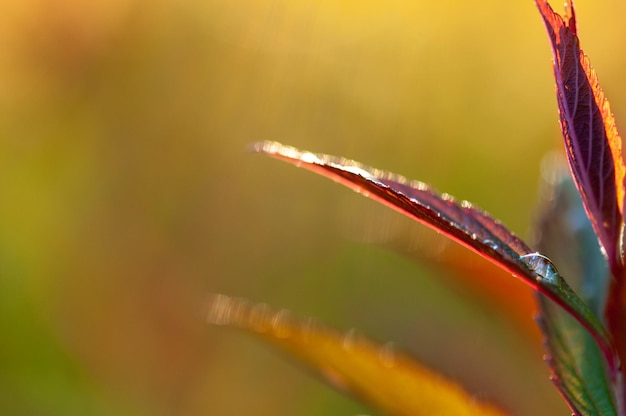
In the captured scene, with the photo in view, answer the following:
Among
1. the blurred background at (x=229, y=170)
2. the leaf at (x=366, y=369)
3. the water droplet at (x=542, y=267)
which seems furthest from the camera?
the blurred background at (x=229, y=170)

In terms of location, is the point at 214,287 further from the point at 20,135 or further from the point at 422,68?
the point at 422,68

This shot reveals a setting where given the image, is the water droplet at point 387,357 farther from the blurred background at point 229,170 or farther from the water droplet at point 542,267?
the blurred background at point 229,170

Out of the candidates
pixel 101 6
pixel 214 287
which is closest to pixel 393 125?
pixel 214 287

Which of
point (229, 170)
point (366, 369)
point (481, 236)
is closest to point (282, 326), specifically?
point (366, 369)

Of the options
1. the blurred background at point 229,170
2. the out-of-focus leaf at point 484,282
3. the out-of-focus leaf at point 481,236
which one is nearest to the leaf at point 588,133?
the out-of-focus leaf at point 481,236

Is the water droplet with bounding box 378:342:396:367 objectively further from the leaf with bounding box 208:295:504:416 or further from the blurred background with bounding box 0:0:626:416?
the blurred background with bounding box 0:0:626:416

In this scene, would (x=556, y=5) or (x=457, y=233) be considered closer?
(x=457, y=233)

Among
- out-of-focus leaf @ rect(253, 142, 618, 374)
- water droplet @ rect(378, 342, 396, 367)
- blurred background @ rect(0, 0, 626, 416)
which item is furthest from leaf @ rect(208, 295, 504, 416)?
blurred background @ rect(0, 0, 626, 416)
